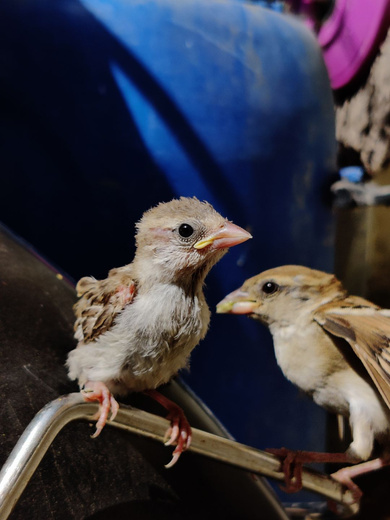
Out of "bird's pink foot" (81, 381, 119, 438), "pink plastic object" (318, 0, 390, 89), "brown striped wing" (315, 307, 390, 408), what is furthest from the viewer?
"pink plastic object" (318, 0, 390, 89)

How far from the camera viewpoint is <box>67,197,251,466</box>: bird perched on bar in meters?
0.69

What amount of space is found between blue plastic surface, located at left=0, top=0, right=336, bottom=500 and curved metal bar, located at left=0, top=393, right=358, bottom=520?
1.20 ft

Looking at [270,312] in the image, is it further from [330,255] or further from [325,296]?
[330,255]

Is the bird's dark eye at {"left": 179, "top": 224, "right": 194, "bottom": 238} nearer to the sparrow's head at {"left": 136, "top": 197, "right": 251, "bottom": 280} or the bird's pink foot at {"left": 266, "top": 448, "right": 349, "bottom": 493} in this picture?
the sparrow's head at {"left": 136, "top": 197, "right": 251, "bottom": 280}

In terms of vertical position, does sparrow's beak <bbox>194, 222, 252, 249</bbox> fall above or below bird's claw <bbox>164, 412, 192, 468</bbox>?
above

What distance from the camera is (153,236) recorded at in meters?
0.72

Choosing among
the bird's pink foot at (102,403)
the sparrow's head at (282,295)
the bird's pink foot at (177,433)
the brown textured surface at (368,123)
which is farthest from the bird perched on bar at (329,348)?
the brown textured surface at (368,123)

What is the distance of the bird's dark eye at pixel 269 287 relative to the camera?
3.04 feet

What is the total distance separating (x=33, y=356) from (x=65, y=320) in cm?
12

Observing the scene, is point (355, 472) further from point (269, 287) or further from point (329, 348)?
point (269, 287)

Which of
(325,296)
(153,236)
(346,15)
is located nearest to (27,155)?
(153,236)

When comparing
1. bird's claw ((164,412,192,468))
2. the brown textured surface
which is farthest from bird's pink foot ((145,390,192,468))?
the brown textured surface

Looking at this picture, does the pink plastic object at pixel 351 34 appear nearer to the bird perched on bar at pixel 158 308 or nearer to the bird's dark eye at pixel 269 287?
the bird's dark eye at pixel 269 287

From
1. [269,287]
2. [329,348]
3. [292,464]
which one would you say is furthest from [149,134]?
[292,464]
